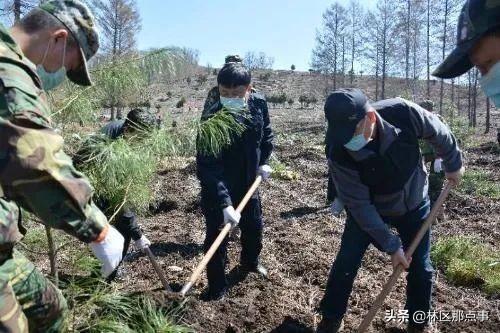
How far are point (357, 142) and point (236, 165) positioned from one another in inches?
53.1

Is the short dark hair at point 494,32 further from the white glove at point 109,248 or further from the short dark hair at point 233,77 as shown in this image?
the short dark hair at point 233,77

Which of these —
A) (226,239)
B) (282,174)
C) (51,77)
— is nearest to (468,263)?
(226,239)

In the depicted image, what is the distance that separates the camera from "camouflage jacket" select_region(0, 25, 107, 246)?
4.81ft

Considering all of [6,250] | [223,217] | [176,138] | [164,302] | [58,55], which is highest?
[58,55]

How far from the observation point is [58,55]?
1.92 metres

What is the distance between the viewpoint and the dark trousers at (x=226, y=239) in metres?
3.73

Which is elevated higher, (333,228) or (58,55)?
(58,55)

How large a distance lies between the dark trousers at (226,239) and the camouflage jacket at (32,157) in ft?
6.83

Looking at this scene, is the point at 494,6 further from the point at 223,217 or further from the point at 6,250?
the point at 223,217

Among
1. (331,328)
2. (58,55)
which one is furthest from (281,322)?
(58,55)

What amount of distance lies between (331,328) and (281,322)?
38cm

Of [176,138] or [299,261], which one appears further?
[299,261]

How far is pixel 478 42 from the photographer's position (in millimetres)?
1514

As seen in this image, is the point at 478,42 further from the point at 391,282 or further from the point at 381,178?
the point at 391,282
